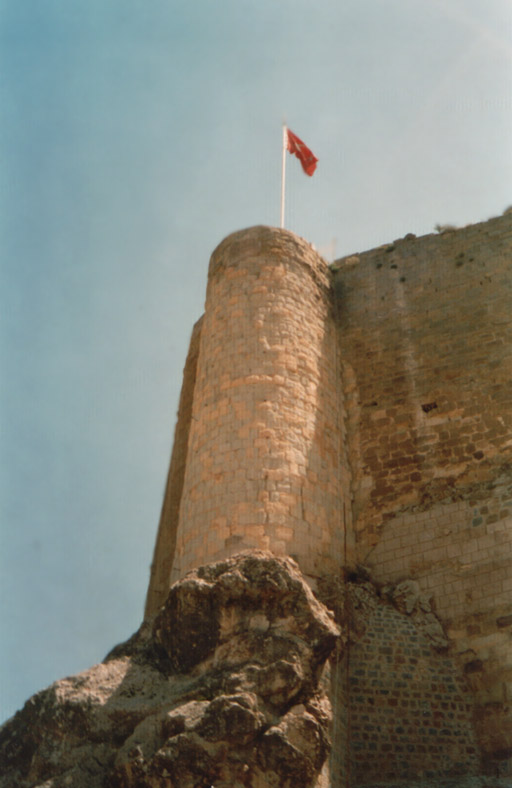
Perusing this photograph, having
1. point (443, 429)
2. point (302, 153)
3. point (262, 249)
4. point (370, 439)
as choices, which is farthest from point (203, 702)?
point (302, 153)

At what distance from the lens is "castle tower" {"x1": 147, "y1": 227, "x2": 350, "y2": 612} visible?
14.0 meters

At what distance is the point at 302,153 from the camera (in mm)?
20547

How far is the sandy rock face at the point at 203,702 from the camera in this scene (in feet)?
36.2

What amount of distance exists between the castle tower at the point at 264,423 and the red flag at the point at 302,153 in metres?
3.13

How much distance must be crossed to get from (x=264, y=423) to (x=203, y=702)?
450 cm

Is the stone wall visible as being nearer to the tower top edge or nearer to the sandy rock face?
the tower top edge

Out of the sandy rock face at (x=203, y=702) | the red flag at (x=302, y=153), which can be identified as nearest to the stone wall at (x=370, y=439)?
the sandy rock face at (x=203, y=702)

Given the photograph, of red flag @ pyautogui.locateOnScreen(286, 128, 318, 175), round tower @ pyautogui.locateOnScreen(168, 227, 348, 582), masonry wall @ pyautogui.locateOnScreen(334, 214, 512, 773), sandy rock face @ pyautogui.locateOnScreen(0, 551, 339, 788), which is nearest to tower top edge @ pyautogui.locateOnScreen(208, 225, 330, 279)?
round tower @ pyautogui.locateOnScreen(168, 227, 348, 582)

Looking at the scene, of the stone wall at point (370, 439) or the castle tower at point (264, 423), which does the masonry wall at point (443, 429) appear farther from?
the castle tower at point (264, 423)

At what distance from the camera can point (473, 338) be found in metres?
16.6

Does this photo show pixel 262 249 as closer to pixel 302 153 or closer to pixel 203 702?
pixel 302 153

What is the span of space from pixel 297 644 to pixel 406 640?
2234 millimetres

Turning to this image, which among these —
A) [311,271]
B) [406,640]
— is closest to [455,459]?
[406,640]

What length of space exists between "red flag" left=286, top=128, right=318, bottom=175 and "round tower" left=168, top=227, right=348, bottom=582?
321 cm
